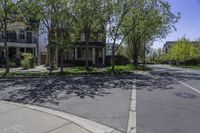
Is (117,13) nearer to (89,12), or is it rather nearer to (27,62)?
(89,12)

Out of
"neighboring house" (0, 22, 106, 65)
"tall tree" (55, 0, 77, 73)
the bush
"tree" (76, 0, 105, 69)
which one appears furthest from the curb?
"neighboring house" (0, 22, 106, 65)

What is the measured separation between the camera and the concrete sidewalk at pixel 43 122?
792 cm

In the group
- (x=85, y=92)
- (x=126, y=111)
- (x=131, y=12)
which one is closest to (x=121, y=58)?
(x=131, y=12)

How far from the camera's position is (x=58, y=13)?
28688mm

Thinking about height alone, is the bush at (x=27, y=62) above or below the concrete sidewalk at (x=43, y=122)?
above

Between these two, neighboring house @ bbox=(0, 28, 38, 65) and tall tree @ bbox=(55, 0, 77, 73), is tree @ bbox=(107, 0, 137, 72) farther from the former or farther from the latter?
neighboring house @ bbox=(0, 28, 38, 65)

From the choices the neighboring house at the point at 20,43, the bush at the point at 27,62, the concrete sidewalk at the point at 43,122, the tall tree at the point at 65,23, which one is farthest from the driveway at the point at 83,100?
the neighboring house at the point at 20,43

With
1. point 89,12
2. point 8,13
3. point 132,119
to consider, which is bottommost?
point 132,119

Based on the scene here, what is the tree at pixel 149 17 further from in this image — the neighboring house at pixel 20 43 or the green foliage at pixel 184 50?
the green foliage at pixel 184 50

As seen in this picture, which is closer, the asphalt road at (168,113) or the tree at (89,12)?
the asphalt road at (168,113)

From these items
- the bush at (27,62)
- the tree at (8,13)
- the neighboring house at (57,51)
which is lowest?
the bush at (27,62)

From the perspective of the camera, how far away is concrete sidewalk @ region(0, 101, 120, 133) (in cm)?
792

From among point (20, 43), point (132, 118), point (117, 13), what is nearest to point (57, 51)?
point (20, 43)

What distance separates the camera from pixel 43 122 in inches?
339
